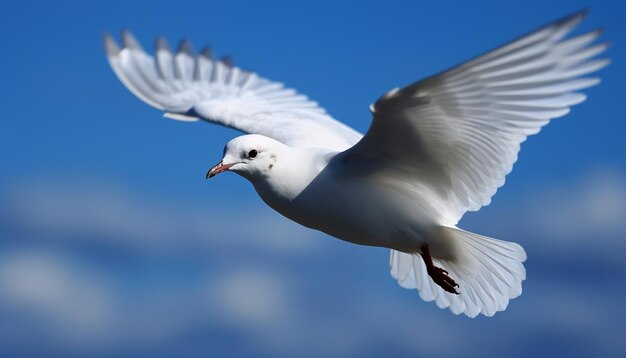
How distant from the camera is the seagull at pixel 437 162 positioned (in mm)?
5703

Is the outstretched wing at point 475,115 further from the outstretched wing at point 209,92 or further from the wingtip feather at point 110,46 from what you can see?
the wingtip feather at point 110,46

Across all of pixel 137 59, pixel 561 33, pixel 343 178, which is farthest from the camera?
pixel 137 59

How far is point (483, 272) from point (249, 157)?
1955mm

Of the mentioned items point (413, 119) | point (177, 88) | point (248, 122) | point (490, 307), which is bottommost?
point (490, 307)

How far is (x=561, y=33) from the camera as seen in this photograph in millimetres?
5324

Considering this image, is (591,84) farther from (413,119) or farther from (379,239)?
(379,239)

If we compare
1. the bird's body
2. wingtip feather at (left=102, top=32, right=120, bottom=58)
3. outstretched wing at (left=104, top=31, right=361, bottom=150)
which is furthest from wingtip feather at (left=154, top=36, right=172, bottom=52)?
the bird's body

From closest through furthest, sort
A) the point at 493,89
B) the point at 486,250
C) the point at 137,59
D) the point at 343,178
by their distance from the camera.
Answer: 1. the point at 493,89
2. the point at 343,178
3. the point at 486,250
4. the point at 137,59

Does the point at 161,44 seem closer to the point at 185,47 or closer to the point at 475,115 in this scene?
the point at 185,47

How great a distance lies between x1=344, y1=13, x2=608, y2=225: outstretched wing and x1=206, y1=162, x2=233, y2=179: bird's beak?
83 cm

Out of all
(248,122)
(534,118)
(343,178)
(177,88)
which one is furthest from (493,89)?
(177,88)

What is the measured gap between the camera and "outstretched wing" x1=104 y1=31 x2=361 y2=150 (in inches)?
371

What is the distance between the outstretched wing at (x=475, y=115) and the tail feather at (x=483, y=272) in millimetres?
339

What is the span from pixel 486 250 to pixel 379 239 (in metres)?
0.88
